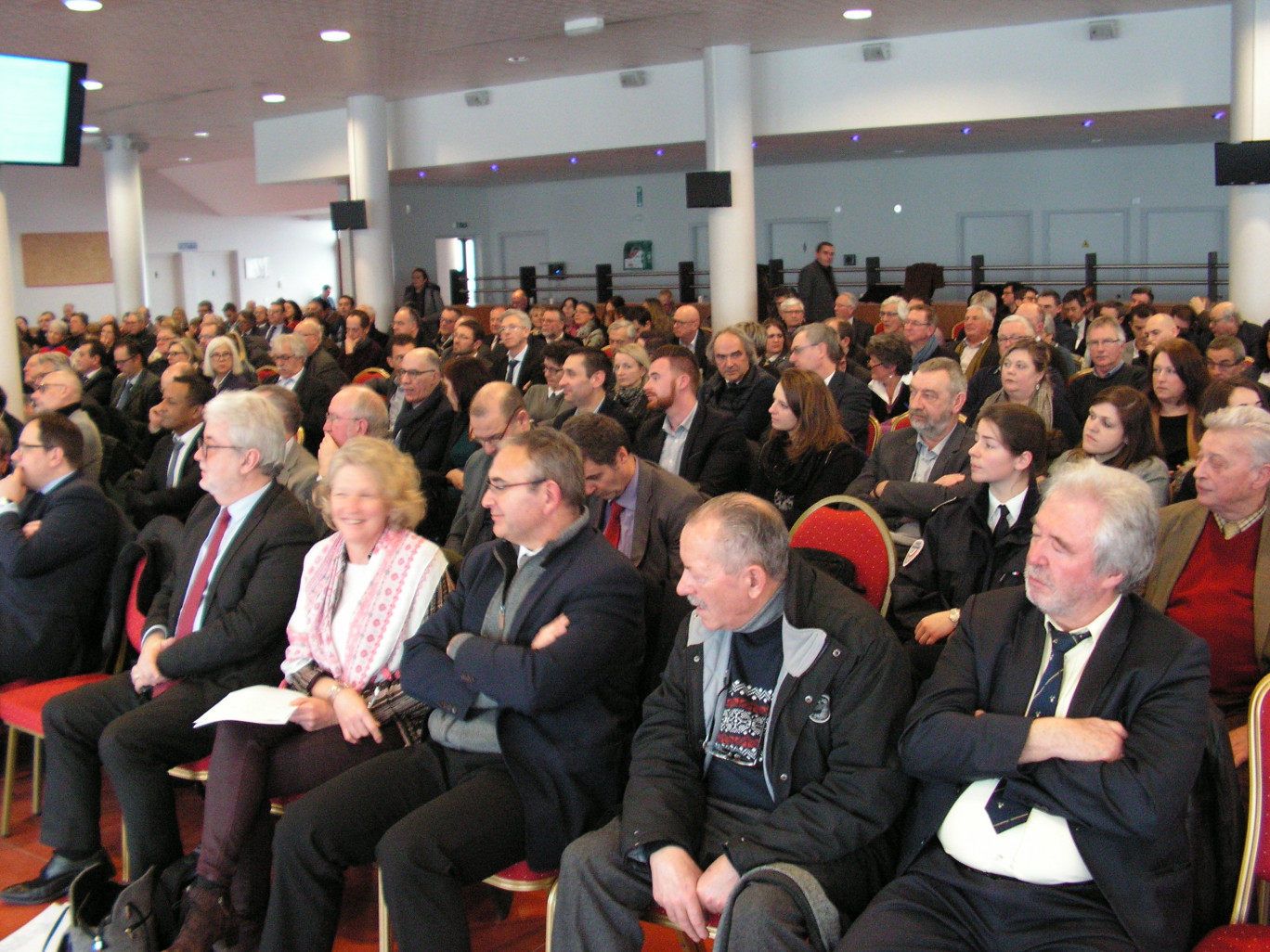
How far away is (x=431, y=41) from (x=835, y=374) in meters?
5.83

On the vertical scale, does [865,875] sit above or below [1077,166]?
below

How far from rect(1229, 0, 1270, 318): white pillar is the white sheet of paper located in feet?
25.8

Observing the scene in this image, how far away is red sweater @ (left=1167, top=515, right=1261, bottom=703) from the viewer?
8.23 ft

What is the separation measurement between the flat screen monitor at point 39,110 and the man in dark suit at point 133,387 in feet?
4.31

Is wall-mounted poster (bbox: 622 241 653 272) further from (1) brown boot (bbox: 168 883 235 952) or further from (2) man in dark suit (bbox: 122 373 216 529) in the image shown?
(1) brown boot (bbox: 168 883 235 952)

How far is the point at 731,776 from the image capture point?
2.22 metres

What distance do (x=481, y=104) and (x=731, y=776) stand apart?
11.1m

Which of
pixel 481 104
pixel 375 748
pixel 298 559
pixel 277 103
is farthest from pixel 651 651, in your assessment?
pixel 277 103

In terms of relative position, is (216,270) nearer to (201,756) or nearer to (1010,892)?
(201,756)

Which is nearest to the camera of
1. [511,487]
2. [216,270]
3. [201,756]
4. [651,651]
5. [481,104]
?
[511,487]

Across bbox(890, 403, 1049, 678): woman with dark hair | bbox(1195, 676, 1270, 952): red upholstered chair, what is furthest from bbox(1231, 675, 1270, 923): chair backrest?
bbox(890, 403, 1049, 678): woman with dark hair

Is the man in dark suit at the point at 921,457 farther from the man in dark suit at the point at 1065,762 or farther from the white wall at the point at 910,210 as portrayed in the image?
the white wall at the point at 910,210

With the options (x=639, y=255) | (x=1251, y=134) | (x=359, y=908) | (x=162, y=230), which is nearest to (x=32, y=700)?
(x=359, y=908)

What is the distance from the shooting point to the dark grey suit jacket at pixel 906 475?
138 inches
